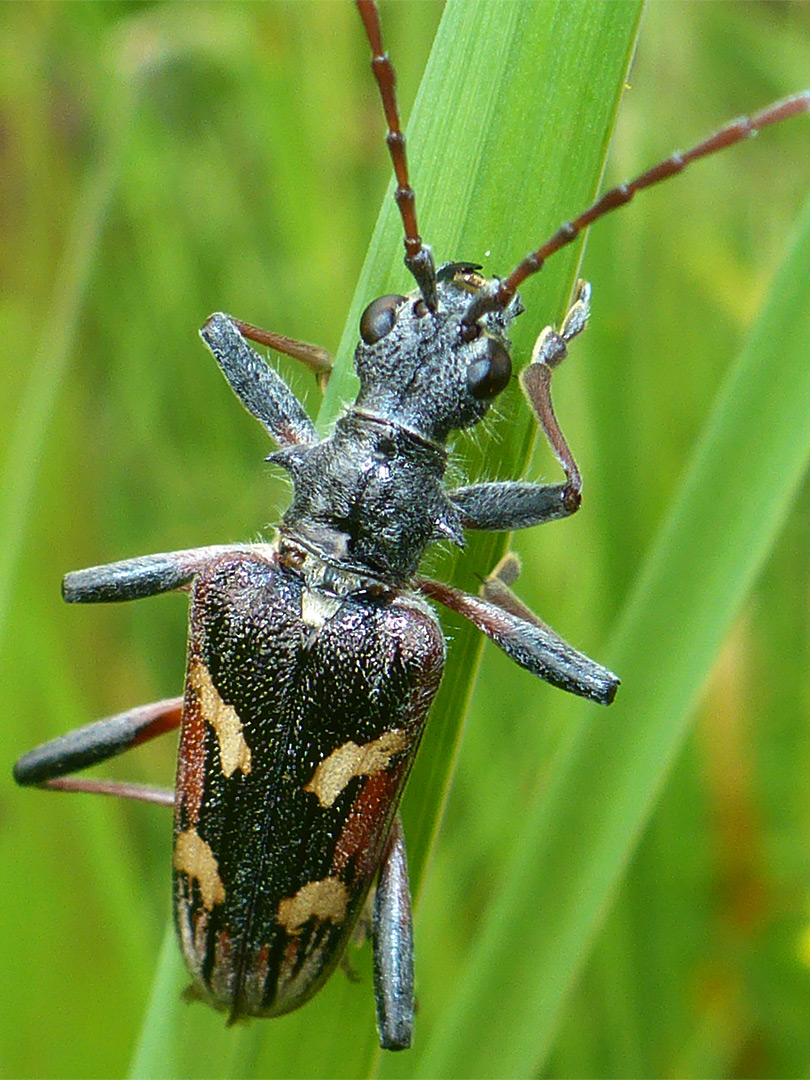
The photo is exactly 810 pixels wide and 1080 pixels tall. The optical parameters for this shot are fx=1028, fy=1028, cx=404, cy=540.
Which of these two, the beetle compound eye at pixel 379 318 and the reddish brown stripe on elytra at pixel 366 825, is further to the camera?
the beetle compound eye at pixel 379 318

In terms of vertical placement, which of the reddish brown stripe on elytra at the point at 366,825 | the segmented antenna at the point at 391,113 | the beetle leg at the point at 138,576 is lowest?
the reddish brown stripe on elytra at the point at 366,825

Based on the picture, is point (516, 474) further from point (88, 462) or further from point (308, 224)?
point (88, 462)

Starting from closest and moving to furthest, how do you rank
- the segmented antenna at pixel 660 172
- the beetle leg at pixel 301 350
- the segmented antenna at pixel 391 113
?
the segmented antenna at pixel 660 172
the segmented antenna at pixel 391 113
the beetle leg at pixel 301 350

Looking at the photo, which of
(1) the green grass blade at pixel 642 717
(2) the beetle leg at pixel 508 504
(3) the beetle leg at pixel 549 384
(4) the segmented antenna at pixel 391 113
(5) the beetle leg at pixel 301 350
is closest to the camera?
(1) the green grass blade at pixel 642 717

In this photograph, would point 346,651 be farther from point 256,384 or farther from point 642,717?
point 256,384

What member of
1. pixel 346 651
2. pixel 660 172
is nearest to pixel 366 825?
pixel 346 651

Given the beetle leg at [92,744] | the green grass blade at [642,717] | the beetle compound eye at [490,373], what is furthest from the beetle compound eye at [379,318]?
the beetle leg at [92,744]

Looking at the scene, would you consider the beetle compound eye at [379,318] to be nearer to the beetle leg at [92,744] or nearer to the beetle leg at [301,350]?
the beetle leg at [301,350]
